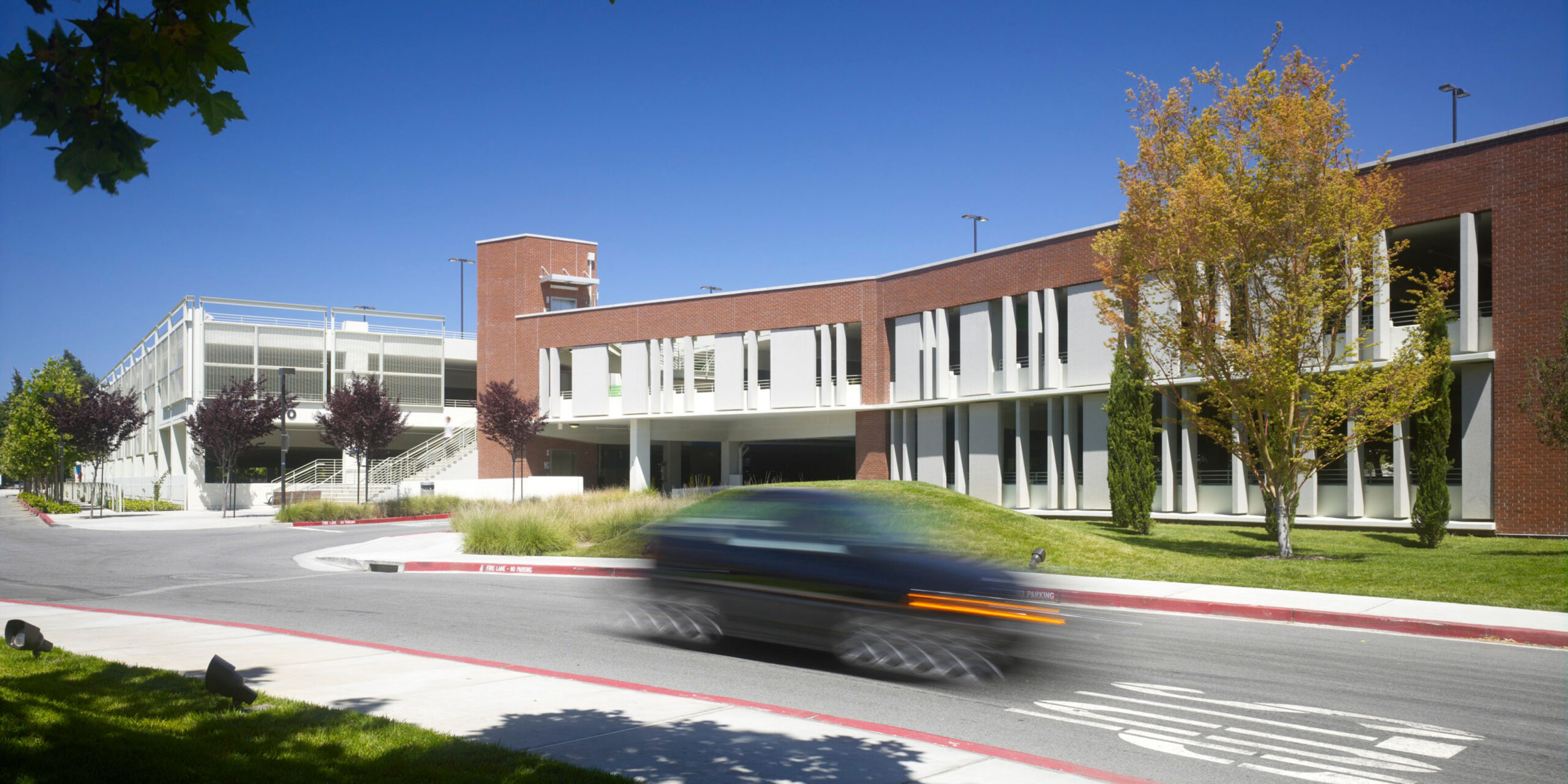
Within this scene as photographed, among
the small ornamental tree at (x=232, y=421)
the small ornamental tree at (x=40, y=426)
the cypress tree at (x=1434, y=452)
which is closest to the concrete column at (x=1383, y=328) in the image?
the cypress tree at (x=1434, y=452)

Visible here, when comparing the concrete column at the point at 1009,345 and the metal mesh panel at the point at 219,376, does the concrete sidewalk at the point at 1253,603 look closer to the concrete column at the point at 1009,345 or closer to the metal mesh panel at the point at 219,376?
the concrete column at the point at 1009,345

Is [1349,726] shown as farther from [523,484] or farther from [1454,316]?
[523,484]

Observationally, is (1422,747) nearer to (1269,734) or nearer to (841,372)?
(1269,734)

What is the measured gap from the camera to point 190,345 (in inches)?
2048

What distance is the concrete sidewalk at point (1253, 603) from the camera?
38.2ft

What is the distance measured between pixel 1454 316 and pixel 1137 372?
681cm

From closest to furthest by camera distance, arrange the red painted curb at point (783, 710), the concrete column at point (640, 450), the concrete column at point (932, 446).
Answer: the red painted curb at point (783, 710) < the concrete column at point (932, 446) < the concrete column at point (640, 450)

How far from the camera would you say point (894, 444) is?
38688mm

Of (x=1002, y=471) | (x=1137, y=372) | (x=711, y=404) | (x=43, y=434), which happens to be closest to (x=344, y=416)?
(x=711, y=404)

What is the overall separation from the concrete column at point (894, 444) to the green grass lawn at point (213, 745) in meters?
32.0

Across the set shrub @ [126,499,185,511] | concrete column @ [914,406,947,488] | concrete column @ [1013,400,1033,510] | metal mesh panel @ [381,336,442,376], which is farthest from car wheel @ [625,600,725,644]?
metal mesh panel @ [381,336,442,376]

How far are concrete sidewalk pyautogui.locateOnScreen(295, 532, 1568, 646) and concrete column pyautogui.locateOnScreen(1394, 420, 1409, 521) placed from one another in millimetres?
11521

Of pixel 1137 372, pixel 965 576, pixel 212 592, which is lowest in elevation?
pixel 212 592

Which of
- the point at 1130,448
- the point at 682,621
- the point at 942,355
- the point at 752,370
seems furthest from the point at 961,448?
the point at 682,621
